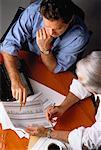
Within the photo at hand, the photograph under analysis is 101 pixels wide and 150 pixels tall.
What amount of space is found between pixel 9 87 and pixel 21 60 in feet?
0.57

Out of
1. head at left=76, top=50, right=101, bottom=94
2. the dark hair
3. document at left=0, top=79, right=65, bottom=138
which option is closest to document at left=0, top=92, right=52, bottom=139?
document at left=0, top=79, right=65, bottom=138

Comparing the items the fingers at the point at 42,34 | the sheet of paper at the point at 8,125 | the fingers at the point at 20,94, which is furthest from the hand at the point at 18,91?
the fingers at the point at 42,34

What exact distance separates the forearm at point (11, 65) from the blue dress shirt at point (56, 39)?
0.07 feet

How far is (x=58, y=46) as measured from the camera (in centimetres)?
166

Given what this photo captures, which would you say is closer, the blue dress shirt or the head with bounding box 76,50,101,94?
the head with bounding box 76,50,101,94

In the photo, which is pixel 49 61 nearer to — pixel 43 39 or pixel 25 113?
pixel 43 39

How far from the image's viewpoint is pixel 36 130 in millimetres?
1344

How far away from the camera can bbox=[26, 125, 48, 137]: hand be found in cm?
134

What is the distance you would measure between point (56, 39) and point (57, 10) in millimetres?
218

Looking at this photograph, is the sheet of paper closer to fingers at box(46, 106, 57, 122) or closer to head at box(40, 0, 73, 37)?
fingers at box(46, 106, 57, 122)

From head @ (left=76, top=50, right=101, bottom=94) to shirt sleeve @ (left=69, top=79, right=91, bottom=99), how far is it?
0.50 feet

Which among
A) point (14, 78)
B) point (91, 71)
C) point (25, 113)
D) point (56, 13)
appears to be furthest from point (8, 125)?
point (56, 13)

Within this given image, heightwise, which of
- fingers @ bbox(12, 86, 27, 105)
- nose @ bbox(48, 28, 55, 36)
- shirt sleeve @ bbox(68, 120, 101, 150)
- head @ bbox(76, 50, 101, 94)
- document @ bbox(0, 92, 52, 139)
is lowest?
shirt sleeve @ bbox(68, 120, 101, 150)

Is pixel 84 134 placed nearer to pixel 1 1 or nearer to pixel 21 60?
pixel 21 60
